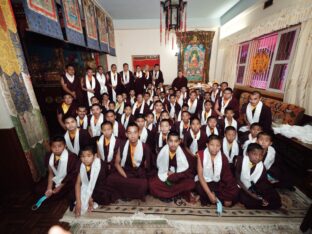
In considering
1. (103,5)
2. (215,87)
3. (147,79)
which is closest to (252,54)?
(215,87)

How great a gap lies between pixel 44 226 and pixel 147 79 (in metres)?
5.59

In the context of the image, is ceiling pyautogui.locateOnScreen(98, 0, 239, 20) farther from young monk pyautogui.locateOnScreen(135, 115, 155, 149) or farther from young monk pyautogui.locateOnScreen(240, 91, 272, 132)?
young monk pyautogui.locateOnScreen(135, 115, 155, 149)

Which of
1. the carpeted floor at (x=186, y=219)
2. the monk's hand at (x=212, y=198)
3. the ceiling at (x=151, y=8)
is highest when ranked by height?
the ceiling at (x=151, y=8)

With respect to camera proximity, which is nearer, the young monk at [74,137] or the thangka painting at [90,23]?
the young monk at [74,137]

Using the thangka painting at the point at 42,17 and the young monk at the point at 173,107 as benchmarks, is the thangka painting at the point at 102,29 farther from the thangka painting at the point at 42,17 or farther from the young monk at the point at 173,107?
the young monk at the point at 173,107

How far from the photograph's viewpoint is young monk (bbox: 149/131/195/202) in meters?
2.11

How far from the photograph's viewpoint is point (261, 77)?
515cm

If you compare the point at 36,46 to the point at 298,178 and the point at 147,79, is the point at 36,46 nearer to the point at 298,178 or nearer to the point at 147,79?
the point at 147,79

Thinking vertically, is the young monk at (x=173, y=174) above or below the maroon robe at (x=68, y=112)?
below

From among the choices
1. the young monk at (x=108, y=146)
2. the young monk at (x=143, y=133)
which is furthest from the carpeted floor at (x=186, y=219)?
the young monk at (x=143, y=133)

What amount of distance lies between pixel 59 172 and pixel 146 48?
297 inches

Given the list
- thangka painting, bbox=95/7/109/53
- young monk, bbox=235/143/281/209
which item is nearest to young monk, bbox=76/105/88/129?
young monk, bbox=235/143/281/209

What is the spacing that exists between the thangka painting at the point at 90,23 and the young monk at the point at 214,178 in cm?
485

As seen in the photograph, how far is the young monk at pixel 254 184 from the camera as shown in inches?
74.6
